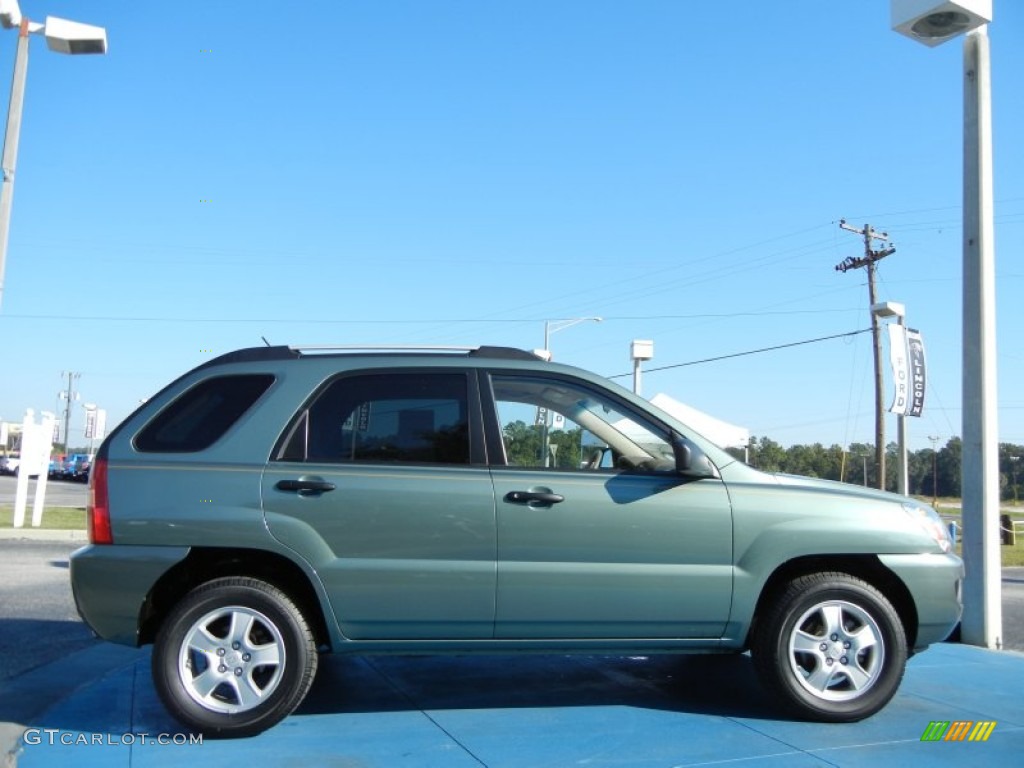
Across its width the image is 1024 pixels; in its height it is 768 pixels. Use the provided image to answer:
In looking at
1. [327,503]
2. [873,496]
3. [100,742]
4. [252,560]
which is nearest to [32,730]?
[100,742]

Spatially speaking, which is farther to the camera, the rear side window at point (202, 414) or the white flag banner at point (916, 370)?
the white flag banner at point (916, 370)

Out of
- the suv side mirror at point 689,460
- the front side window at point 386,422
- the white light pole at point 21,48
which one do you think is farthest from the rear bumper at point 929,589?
the white light pole at point 21,48

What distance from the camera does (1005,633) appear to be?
8703 millimetres

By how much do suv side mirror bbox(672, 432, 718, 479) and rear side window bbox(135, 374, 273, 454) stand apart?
6.84ft

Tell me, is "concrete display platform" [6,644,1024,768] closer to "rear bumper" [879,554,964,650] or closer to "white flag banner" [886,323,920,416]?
"rear bumper" [879,554,964,650]

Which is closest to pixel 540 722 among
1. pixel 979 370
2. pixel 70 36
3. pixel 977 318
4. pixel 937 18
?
pixel 979 370

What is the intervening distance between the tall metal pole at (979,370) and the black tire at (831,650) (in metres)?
3.09

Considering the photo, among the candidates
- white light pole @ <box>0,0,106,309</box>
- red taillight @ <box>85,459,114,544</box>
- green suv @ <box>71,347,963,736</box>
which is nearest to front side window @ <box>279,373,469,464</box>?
green suv @ <box>71,347,963,736</box>

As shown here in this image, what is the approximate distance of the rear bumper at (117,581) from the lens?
4332 mm

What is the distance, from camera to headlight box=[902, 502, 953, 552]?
4.91 metres

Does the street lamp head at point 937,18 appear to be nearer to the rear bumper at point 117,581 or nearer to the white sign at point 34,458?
the rear bumper at point 117,581

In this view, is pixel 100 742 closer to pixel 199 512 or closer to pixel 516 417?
pixel 199 512

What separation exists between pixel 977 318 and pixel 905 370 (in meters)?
9.03

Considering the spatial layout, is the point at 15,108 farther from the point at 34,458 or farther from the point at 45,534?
the point at 34,458
